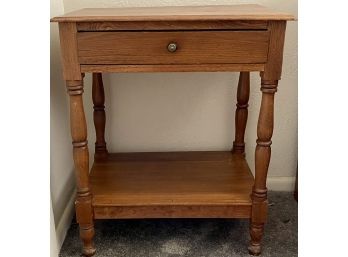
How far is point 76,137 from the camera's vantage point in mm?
1099

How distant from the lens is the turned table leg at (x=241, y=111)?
1.42m

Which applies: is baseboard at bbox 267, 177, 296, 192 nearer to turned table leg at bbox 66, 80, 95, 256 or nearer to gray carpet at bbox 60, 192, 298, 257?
gray carpet at bbox 60, 192, 298, 257

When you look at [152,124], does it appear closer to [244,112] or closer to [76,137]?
[244,112]

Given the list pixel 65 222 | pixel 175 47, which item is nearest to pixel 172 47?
pixel 175 47

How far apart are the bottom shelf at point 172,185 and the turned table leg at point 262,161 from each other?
32 mm

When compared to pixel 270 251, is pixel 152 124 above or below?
above

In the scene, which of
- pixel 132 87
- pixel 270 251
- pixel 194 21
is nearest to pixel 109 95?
pixel 132 87

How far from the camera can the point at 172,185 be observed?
1261 mm

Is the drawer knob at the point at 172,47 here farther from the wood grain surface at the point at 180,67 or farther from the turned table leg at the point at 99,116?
the turned table leg at the point at 99,116

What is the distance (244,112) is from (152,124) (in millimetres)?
339

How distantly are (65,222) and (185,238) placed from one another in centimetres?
39

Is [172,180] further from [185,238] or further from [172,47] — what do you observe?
[172,47]
